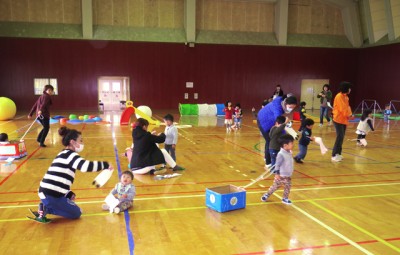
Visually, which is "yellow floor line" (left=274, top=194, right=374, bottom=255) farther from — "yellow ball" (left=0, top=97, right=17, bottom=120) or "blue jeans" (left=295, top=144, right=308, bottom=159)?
"yellow ball" (left=0, top=97, right=17, bottom=120)

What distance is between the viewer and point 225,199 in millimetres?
5109

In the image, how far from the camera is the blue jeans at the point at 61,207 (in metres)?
4.61

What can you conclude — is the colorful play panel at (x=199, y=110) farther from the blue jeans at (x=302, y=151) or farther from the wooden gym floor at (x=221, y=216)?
the blue jeans at (x=302, y=151)

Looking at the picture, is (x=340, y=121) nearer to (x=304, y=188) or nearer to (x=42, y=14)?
(x=304, y=188)

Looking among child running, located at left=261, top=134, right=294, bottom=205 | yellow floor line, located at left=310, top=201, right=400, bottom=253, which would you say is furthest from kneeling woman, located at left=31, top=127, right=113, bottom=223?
yellow floor line, located at left=310, top=201, right=400, bottom=253

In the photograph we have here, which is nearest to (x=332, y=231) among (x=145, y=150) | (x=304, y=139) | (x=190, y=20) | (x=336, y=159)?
(x=145, y=150)

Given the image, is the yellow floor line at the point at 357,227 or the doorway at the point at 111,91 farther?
the doorway at the point at 111,91

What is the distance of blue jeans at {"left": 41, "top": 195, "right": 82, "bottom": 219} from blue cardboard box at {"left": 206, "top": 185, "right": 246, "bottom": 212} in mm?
1911

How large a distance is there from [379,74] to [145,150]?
25165mm

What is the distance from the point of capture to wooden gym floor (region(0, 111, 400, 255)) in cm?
405

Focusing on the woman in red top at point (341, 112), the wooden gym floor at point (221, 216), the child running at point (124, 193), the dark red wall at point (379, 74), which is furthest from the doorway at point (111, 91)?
the child running at point (124, 193)

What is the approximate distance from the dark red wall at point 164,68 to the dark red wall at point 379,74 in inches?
38.3

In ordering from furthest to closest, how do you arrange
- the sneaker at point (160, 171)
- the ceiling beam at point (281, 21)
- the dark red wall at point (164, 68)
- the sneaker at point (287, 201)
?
the ceiling beam at point (281, 21) → the dark red wall at point (164, 68) → the sneaker at point (160, 171) → the sneaker at point (287, 201)

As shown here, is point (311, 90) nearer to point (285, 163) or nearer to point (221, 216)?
point (285, 163)
